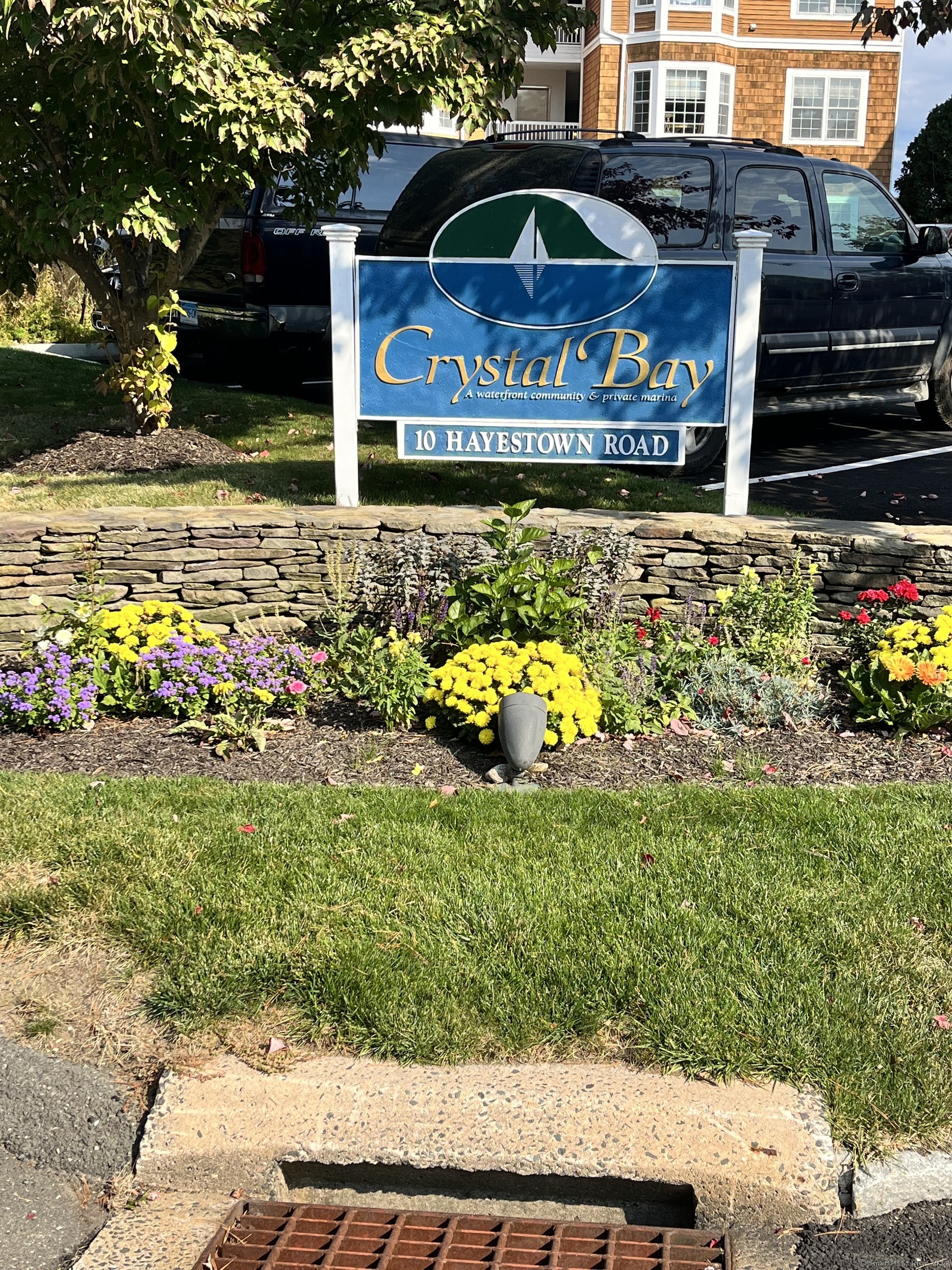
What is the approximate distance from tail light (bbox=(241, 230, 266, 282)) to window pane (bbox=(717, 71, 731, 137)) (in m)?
19.9

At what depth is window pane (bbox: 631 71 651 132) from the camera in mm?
26562

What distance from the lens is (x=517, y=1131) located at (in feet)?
9.52

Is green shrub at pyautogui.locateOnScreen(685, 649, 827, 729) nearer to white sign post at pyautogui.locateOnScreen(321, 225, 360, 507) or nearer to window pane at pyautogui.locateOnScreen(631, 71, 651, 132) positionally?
white sign post at pyautogui.locateOnScreen(321, 225, 360, 507)

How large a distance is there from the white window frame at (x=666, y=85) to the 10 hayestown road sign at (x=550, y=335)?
22011mm

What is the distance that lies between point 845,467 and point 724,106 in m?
21.0

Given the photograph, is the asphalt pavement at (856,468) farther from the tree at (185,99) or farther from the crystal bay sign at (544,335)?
the tree at (185,99)

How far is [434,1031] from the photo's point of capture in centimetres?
316

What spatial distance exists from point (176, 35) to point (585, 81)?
81.6ft

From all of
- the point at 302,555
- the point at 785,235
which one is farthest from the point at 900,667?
the point at 785,235

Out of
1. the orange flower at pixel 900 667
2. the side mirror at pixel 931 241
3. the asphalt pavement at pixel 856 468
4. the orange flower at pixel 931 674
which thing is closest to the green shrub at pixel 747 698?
the orange flower at pixel 900 667

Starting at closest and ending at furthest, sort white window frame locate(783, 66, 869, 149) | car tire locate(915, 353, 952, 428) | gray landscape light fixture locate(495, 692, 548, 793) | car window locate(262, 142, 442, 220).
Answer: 1. gray landscape light fixture locate(495, 692, 548, 793)
2. car tire locate(915, 353, 952, 428)
3. car window locate(262, 142, 442, 220)
4. white window frame locate(783, 66, 869, 149)

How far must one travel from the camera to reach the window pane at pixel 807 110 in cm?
2670

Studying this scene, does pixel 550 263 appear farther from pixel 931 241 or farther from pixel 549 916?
pixel 931 241

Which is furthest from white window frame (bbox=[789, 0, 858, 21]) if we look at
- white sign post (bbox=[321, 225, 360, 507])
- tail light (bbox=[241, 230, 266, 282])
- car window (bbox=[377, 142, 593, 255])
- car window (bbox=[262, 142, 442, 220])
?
white sign post (bbox=[321, 225, 360, 507])
